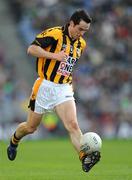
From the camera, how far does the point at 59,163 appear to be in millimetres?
15242

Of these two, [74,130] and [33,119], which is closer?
[74,130]

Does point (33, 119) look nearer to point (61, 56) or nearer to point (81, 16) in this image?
point (61, 56)

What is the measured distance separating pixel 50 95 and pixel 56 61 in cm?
54

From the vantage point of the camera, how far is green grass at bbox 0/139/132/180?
11586 mm

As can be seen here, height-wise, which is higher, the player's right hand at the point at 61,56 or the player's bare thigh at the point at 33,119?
the player's right hand at the point at 61,56

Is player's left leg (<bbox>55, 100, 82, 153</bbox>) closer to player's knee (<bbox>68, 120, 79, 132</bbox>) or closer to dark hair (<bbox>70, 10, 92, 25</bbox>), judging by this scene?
player's knee (<bbox>68, 120, 79, 132</bbox>)

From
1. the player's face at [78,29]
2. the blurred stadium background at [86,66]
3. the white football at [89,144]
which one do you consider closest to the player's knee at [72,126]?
the white football at [89,144]

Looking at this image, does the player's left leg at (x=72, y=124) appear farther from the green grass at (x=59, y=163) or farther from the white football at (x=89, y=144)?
the green grass at (x=59, y=163)

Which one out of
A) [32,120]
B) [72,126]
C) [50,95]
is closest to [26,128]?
[32,120]

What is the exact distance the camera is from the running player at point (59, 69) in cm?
1144

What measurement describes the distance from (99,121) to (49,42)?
546 inches

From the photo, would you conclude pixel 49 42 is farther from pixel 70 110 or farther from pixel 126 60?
pixel 126 60

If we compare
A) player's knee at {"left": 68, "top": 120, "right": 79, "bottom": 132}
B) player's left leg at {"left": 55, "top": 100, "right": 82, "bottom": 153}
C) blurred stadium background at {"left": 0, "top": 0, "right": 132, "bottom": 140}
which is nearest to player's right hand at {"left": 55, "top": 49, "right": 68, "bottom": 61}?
player's left leg at {"left": 55, "top": 100, "right": 82, "bottom": 153}

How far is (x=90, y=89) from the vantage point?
25969 millimetres
